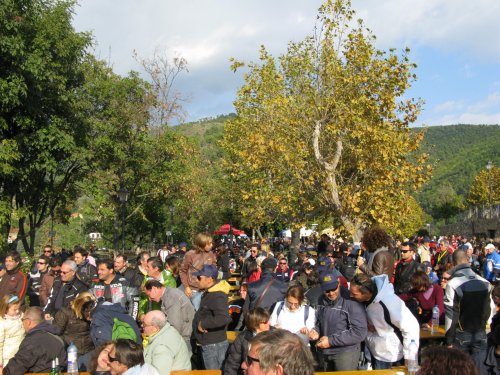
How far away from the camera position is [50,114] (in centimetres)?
2248

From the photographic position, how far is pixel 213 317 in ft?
19.8

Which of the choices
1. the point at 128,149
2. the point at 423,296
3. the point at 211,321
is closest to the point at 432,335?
the point at 423,296

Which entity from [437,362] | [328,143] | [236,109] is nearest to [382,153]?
→ [328,143]

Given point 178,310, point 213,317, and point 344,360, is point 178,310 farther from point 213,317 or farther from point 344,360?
point 344,360

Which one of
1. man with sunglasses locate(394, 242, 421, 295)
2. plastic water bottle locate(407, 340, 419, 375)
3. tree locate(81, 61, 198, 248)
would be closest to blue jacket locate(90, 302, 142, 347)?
plastic water bottle locate(407, 340, 419, 375)

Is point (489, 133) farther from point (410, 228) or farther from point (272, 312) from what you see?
point (272, 312)

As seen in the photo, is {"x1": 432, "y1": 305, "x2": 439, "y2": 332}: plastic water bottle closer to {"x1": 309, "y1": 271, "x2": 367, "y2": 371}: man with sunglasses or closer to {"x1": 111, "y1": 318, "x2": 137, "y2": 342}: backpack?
{"x1": 309, "y1": 271, "x2": 367, "y2": 371}: man with sunglasses

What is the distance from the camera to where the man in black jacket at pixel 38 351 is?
18.5ft

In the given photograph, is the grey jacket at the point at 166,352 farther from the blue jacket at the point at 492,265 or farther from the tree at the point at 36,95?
the tree at the point at 36,95

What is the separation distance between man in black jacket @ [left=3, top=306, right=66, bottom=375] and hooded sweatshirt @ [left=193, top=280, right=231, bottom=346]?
1.49 meters

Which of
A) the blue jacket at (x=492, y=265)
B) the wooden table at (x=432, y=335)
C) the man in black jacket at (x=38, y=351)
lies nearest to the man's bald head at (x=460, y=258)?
the wooden table at (x=432, y=335)

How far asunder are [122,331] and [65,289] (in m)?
3.40

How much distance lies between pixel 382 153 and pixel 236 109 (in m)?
16.8

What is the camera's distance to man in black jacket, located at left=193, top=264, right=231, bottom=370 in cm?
604
